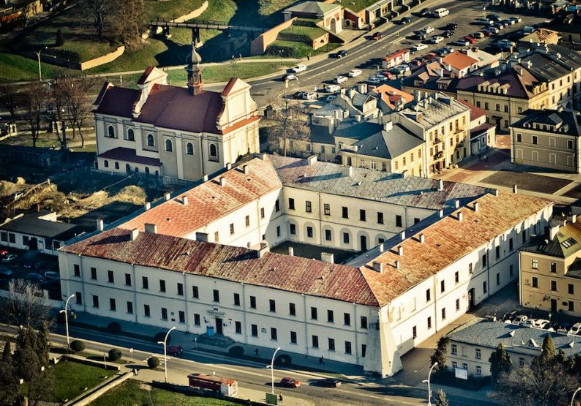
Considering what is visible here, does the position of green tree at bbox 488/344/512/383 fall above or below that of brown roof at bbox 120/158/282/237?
below

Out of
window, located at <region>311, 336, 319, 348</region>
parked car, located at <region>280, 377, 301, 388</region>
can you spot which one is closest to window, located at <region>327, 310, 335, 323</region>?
window, located at <region>311, 336, 319, 348</region>

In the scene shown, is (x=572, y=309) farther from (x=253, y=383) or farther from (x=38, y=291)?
(x=38, y=291)

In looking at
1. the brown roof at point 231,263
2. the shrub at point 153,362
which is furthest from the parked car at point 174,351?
the brown roof at point 231,263

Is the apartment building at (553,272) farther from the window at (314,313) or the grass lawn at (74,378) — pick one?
the grass lawn at (74,378)

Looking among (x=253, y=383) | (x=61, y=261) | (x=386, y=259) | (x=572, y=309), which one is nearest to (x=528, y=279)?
(x=572, y=309)

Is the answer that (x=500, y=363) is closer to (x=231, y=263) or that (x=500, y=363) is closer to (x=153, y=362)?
(x=231, y=263)

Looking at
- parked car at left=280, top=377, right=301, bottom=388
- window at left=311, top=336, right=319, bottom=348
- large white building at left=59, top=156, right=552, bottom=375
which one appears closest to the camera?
parked car at left=280, top=377, right=301, bottom=388

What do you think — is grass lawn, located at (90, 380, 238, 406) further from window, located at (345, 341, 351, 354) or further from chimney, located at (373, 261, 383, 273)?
chimney, located at (373, 261, 383, 273)

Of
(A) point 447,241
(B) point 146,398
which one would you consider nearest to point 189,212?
(A) point 447,241
